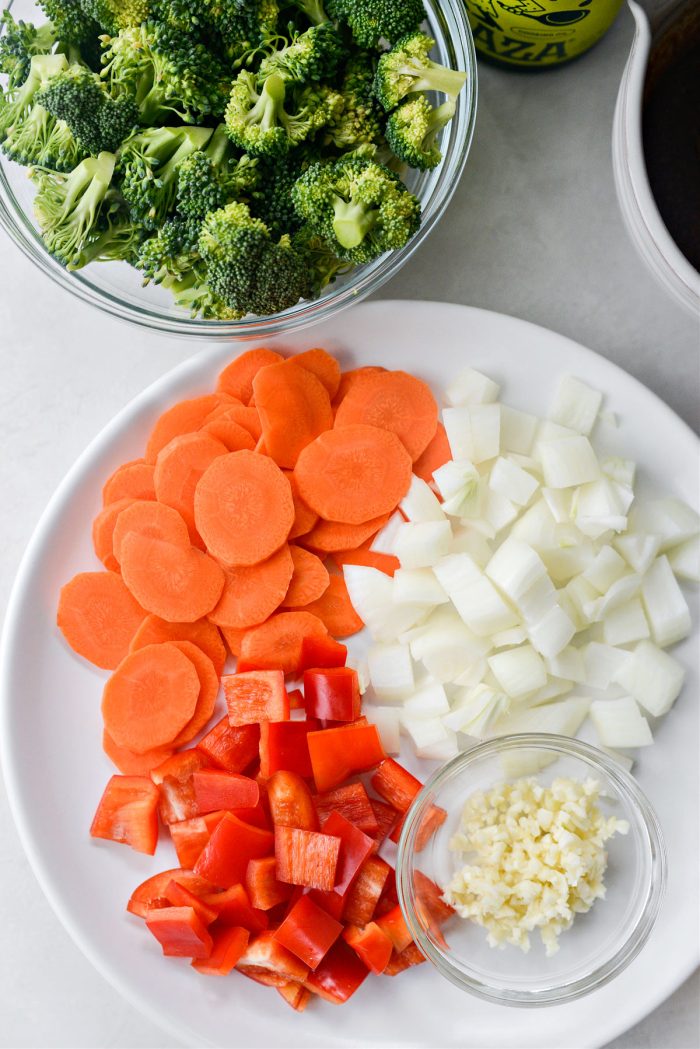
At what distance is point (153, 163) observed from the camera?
53.9 inches

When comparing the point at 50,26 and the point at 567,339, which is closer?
the point at 50,26

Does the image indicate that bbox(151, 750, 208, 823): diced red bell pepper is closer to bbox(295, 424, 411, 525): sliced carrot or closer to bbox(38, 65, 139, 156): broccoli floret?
bbox(295, 424, 411, 525): sliced carrot

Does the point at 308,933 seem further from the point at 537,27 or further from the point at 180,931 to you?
the point at 537,27

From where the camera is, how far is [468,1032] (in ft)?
5.66

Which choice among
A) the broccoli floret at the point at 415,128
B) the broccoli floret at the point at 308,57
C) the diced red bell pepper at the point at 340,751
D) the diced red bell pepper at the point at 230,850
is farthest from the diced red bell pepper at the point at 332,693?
the broccoli floret at the point at 308,57

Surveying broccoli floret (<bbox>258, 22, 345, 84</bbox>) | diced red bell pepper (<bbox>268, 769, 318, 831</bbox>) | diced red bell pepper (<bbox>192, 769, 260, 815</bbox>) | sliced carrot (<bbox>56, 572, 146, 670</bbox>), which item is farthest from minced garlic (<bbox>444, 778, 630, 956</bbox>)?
broccoli floret (<bbox>258, 22, 345, 84</bbox>)

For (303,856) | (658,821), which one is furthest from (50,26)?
(658,821)

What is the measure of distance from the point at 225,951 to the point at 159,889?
170 millimetres

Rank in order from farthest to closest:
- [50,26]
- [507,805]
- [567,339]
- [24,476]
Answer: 1. [24,476]
2. [567,339]
3. [507,805]
4. [50,26]

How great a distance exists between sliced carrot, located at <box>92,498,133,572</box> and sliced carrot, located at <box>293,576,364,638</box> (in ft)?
1.29

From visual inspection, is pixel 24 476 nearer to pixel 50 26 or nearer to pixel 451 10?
pixel 50 26

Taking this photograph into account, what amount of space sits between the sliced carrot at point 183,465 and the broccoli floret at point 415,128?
0.63m

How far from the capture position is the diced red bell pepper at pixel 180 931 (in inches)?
63.2

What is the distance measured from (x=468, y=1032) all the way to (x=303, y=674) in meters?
0.75
